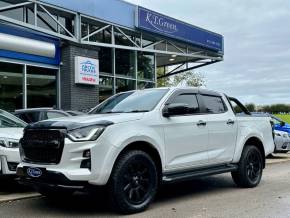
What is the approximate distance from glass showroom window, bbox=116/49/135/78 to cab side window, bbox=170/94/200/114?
1189 centimetres

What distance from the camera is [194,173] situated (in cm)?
770

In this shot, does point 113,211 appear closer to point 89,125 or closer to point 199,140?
point 89,125

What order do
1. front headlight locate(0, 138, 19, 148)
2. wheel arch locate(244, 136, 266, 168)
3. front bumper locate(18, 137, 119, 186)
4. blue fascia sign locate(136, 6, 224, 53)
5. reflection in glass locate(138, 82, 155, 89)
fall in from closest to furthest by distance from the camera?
front bumper locate(18, 137, 119, 186)
front headlight locate(0, 138, 19, 148)
wheel arch locate(244, 136, 266, 168)
blue fascia sign locate(136, 6, 224, 53)
reflection in glass locate(138, 82, 155, 89)

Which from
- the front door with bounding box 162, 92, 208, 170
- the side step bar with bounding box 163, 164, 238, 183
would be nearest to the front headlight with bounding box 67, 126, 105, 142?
the front door with bounding box 162, 92, 208, 170

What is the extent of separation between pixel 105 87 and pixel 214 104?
35.4 ft

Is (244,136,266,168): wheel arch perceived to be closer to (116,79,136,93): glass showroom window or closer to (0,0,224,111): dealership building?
(0,0,224,111): dealership building

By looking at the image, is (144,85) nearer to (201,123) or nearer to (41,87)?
(41,87)

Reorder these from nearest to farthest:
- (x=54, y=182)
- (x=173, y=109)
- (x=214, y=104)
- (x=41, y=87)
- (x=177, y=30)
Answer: (x=54, y=182) < (x=173, y=109) < (x=214, y=104) < (x=41, y=87) < (x=177, y=30)

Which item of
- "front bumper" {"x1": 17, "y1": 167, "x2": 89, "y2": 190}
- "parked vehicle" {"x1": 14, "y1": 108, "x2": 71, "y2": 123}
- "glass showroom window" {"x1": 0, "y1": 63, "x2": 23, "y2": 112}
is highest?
"glass showroom window" {"x1": 0, "y1": 63, "x2": 23, "y2": 112}

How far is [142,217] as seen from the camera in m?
6.46

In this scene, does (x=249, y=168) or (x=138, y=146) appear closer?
(x=138, y=146)

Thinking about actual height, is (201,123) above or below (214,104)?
below

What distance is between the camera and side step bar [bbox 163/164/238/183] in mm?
7252

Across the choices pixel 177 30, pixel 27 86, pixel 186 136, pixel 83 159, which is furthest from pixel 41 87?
pixel 83 159
